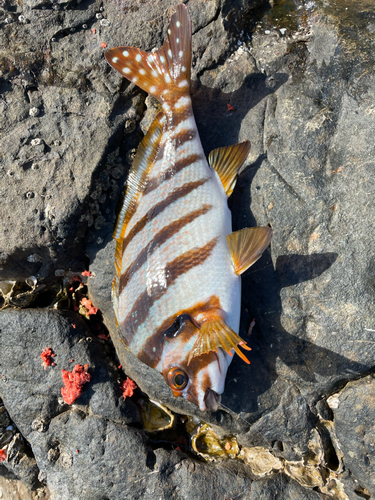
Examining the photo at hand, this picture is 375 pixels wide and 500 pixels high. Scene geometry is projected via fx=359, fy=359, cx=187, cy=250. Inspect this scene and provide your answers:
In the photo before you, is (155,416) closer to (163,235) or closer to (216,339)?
(216,339)

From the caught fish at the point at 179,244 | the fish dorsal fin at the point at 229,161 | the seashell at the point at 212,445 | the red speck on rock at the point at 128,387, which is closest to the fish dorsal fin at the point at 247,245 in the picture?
the caught fish at the point at 179,244

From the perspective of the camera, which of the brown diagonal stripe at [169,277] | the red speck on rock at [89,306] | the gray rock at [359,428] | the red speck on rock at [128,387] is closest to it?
the brown diagonal stripe at [169,277]

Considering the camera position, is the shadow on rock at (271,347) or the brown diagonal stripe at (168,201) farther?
the shadow on rock at (271,347)

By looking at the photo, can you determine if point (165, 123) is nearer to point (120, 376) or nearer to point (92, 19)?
point (92, 19)

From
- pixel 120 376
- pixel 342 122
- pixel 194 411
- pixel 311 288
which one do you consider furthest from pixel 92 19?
pixel 194 411

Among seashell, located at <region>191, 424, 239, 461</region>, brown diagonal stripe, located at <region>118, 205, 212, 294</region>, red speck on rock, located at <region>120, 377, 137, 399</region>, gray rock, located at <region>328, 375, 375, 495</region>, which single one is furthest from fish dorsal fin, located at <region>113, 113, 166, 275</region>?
gray rock, located at <region>328, 375, 375, 495</region>

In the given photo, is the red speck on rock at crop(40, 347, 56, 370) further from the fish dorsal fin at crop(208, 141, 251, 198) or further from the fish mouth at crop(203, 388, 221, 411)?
the fish dorsal fin at crop(208, 141, 251, 198)

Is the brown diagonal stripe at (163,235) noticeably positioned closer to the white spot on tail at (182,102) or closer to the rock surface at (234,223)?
the rock surface at (234,223)

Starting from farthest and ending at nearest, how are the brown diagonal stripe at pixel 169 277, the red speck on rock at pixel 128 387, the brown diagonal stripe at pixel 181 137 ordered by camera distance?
the red speck on rock at pixel 128 387 < the brown diagonal stripe at pixel 181 137 < the brown diagonal stripe at pixel 169 277
